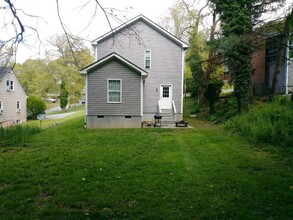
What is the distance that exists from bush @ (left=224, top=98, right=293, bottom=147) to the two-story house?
23.8 meters

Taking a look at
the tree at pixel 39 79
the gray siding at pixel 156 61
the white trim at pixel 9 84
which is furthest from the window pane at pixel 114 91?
the tree at pixel 39 79

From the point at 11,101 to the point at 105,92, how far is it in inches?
736

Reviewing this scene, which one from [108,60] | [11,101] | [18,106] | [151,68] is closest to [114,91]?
[108,60]

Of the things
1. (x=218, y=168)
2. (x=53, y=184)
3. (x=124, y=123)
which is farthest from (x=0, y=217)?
(x=124, y=123)

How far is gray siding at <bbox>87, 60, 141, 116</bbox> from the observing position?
15539 millimetres

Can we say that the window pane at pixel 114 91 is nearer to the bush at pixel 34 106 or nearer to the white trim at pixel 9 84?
the white trim at pixel 9 84

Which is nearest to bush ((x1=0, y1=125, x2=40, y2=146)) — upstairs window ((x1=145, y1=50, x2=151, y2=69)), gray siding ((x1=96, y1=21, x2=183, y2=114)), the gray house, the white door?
the gray house

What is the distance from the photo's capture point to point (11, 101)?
28.8 m

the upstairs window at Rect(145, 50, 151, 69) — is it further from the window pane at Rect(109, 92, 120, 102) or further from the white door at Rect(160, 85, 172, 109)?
the window pane at Rect(109, 92, 120, 102)

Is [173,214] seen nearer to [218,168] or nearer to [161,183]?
[161,183]

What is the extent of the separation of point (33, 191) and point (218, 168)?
4.47 m

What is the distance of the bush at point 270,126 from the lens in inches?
366

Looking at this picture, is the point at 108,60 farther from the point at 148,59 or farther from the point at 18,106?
the point at 18,106

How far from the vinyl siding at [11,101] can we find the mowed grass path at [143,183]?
70.9ft
